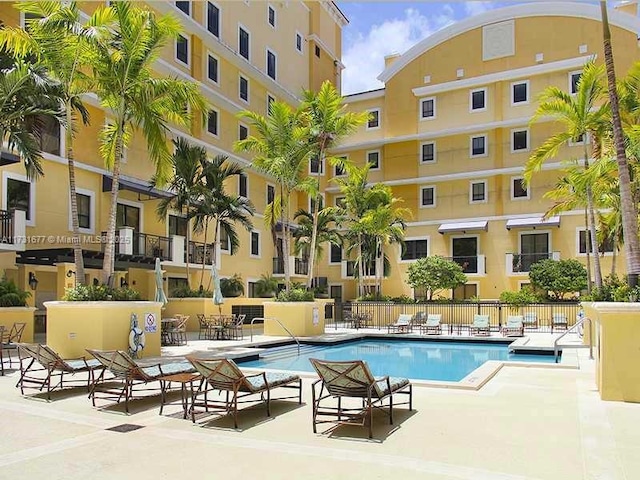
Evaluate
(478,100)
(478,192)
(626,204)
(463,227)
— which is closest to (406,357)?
(626,204)

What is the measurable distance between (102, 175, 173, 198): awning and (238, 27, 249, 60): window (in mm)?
12278

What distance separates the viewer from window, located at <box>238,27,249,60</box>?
3450 cm

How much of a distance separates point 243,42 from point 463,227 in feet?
56.8

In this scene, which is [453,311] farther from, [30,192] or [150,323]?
[30,192]

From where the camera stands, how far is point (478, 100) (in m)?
37.8

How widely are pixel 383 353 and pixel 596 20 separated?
87.3 feet

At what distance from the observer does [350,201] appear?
112ft

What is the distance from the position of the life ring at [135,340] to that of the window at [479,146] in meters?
28.6

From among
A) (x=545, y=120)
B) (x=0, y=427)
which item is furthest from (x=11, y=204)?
→ (x=545, y=120)

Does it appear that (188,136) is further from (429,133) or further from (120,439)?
(120,439)

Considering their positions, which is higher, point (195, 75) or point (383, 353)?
point (195, 75)

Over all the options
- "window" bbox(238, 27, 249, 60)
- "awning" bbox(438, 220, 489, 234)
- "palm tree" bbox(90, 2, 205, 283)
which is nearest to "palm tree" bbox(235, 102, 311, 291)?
"palm tree" bbox(90, 2, 205, 283)

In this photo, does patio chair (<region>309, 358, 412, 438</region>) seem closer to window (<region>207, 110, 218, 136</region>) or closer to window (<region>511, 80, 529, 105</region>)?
window (<region>207, 110, 218, 136</region>)

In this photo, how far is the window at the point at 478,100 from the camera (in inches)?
1479
